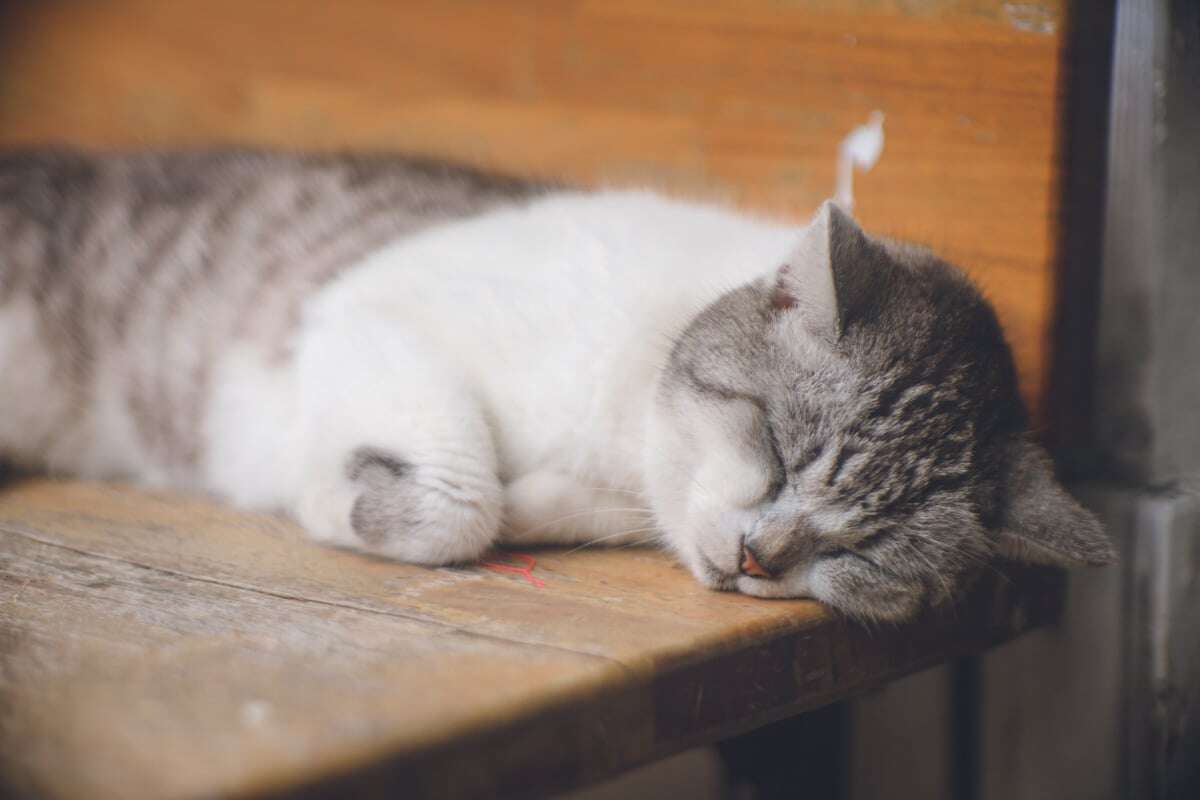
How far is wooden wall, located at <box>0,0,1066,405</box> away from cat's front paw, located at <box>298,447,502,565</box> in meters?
0.89

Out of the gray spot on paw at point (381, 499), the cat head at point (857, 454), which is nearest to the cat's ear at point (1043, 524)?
the cat head at point (857, 454)

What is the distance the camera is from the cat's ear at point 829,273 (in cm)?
114

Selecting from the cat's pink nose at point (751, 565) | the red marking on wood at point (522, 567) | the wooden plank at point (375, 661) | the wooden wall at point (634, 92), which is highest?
the wooden wall at point (634, 92)

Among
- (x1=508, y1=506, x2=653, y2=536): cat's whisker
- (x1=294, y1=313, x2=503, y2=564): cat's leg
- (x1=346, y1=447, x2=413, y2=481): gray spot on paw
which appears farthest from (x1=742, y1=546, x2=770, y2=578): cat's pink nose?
(x1=346, y1=447, x2=413, y2=481): gray spot on paw

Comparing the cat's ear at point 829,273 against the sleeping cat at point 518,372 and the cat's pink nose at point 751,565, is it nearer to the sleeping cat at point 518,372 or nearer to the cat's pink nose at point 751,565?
the sleeping cat at point 518,372

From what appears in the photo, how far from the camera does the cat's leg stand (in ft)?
4.21

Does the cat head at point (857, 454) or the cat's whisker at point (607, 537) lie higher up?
the cat head at point (857, 454)

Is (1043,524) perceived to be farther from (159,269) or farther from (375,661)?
(159,269)

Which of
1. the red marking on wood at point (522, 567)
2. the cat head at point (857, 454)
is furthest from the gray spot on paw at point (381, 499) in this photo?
the cat head at point (857, 454)

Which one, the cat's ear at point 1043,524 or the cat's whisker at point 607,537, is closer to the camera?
the cat's ear at point 1043,524

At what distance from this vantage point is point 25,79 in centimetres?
256

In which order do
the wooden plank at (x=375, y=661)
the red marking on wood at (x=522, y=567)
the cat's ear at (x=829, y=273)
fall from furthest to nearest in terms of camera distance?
the red marking on wood at (x=522, y=567) → the cat's ear at (x=829, y=273) → the wooden plank at (x=375, y=661)

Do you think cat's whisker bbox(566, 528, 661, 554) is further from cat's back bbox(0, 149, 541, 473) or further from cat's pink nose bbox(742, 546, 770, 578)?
cat's back bbox(0, 149, 541, 473)

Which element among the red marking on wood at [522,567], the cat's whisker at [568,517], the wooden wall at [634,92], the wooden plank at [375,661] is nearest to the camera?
the wooden plank at [375,661]
